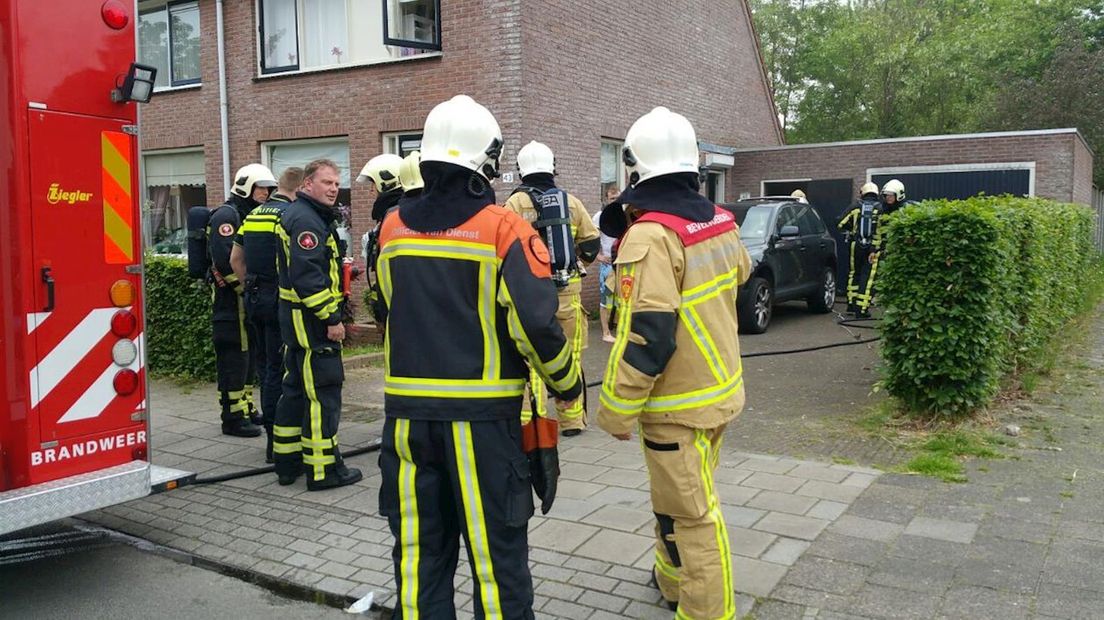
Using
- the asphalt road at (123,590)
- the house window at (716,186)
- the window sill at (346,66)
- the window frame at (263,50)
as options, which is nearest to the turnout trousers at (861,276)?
the house window at (716,186)

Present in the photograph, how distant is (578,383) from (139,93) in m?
2.78

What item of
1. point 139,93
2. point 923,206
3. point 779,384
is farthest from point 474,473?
point 779,384

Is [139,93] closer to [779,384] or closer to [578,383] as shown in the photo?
[578,383]

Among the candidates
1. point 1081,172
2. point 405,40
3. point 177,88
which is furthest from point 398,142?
point 1081,172

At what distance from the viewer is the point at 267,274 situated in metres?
6.23

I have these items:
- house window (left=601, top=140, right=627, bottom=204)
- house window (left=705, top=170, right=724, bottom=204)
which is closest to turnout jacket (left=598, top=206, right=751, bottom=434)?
house window (left=601, top=140, right=627, bottom=204)

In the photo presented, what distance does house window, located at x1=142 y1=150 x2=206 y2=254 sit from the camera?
16234 millimetres

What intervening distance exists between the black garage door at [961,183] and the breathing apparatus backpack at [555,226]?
41.0 feet

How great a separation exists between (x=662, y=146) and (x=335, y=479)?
3.41 metres

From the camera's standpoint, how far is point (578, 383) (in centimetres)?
340

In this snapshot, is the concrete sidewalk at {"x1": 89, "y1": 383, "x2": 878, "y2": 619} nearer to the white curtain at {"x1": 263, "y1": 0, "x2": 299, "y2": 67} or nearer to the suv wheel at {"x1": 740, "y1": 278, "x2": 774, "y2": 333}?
the suv wheel at {"x1": 740, "y1": 278, "x2": 774, "y2": 333}

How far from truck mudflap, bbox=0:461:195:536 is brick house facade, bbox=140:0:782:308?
850cm

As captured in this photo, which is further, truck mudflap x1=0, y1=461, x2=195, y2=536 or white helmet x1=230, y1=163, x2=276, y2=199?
white helmet x1=230, y1=163, x2=276, y2=199

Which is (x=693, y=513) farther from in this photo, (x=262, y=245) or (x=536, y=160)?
(x=262, y=245)
